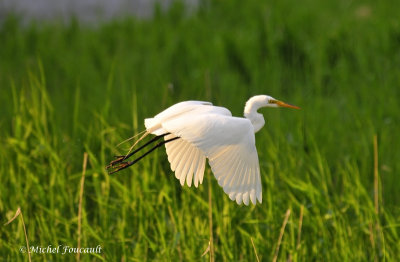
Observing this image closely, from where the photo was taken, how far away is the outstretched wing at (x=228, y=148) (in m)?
1.96

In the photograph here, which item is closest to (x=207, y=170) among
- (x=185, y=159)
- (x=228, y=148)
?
(x=185, y=159)

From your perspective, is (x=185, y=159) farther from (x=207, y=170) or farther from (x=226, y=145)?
(x=207, y=170)

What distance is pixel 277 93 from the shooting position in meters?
4.64

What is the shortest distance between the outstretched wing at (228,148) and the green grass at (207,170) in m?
0.90

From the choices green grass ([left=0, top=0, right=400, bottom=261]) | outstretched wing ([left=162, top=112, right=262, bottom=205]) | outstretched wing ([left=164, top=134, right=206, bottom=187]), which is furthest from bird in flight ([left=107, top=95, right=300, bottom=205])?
green grass ([left=0, top=0, right=400, bottom=261])

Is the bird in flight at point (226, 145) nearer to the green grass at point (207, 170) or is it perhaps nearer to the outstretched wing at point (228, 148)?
the outstretched wing at point (228, 148)

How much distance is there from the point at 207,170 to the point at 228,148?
4.01ft

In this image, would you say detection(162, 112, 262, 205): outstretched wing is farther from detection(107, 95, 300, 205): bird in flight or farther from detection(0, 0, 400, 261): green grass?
detection(0, 0, 400, 261): green grass

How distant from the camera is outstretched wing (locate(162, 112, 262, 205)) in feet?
6.43

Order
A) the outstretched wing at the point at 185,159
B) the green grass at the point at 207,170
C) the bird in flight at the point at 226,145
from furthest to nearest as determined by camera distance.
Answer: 1. the green grass at the point at 207,170
2. the outstretched wing at the point at 185,159
3. the bird in flight at the point at 226,145

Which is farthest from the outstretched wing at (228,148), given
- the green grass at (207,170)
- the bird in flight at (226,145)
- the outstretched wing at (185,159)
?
the green grass at (207,170)

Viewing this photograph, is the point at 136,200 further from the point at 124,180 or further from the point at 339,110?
the point at 339,110

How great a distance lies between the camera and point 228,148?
2.00 meters

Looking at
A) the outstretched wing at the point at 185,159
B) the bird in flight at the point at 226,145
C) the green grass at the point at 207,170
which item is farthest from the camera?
the green grass at the point at 207,170
